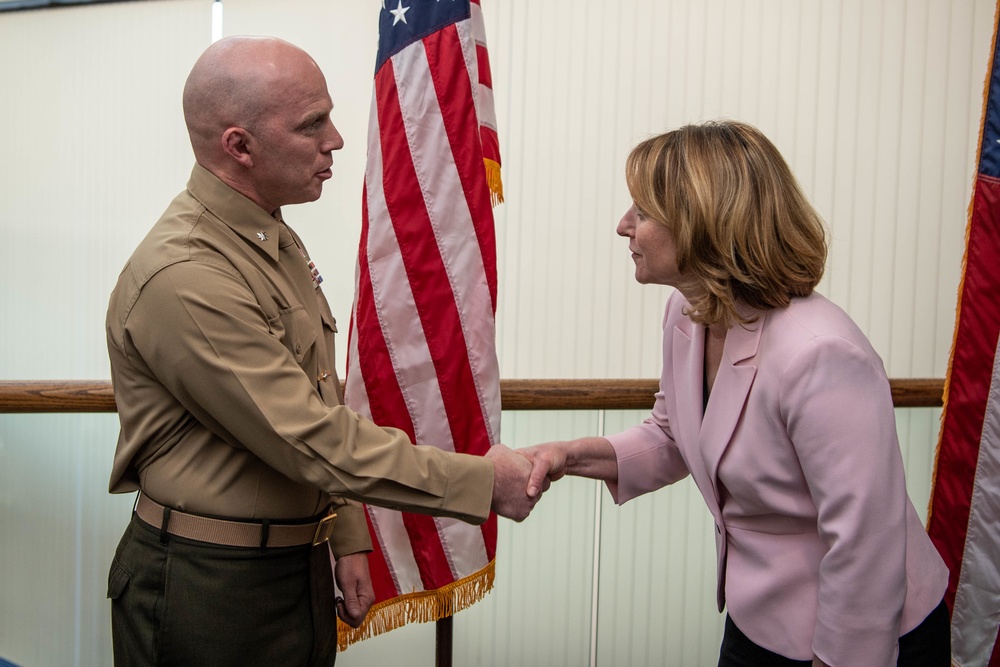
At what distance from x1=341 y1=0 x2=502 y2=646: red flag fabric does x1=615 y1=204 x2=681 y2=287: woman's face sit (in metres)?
0.69

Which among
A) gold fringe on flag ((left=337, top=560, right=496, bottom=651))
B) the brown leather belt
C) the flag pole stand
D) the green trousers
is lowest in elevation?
the flag pole stand

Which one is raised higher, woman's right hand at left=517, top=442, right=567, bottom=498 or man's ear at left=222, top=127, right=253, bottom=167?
man's ear at left=222, top=127, right=253, bottom=167

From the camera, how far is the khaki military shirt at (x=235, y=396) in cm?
127

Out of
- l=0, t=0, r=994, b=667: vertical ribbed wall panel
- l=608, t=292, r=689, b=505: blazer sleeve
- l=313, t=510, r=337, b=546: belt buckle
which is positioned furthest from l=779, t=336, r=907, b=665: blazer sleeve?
l=0, t=0, r=994, b=667: vertical ribbed wall panel

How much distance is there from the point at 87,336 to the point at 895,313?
2614 mm

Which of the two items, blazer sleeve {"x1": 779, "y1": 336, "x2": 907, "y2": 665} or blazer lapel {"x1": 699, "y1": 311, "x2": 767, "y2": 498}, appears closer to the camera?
blazer sleeve {"x1": 779, "y1": 336, "x2": 907, "y2": 665}

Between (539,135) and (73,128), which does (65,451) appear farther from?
(539,135)

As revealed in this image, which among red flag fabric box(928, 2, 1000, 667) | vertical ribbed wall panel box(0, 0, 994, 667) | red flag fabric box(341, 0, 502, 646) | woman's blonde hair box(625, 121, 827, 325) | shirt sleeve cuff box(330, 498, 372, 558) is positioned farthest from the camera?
vertical ribbed wall panel box(0, 0, 994, 667)

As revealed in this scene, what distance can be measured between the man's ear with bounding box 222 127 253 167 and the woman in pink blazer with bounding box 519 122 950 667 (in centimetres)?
61

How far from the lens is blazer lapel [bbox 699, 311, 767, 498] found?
1339mm

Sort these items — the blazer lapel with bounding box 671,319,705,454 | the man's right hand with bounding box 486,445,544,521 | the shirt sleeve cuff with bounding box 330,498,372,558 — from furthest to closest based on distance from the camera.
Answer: the shirt sleeve cuff with bounding box 330,498,372,558 < the man's right hand with bounding box 486,445,544,521 < the blazer lapel with bounding box 671,319,705,454

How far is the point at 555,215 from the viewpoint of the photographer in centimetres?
286

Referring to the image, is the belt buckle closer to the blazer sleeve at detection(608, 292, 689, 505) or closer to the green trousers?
the green trousers

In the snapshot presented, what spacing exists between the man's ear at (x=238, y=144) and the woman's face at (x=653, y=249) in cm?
61
